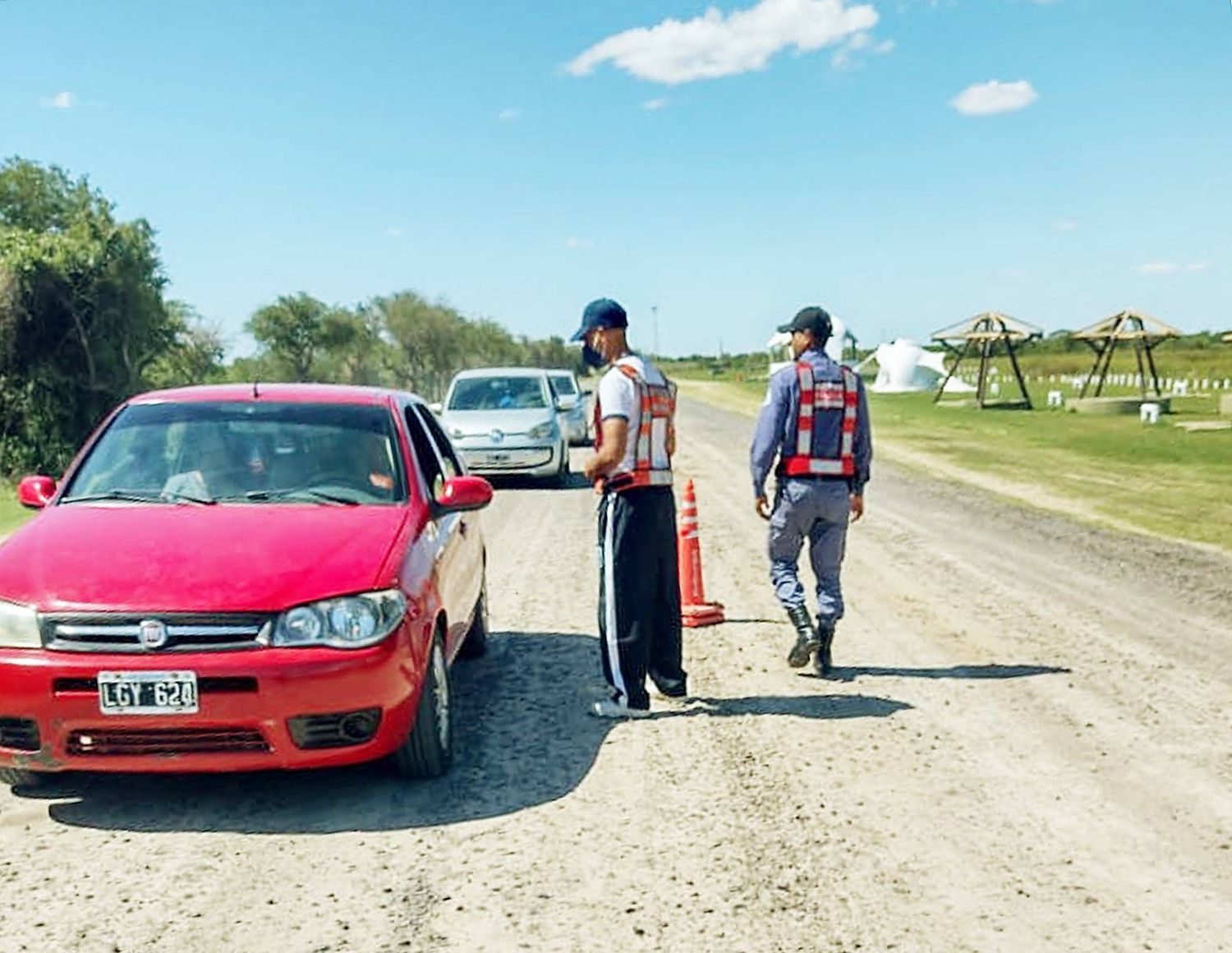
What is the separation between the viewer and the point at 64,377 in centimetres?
2822

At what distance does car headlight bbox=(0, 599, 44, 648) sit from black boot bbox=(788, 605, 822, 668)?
3.95 metres

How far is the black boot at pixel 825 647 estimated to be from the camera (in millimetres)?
7133

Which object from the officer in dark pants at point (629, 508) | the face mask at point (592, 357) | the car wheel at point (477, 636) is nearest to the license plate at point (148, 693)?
the officer in dark pants at point (629, 508)

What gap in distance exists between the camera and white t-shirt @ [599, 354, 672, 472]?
607 cm

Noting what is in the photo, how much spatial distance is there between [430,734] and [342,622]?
687 millimetres

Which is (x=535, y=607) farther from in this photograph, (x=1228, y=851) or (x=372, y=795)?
(x=1228, y=851)

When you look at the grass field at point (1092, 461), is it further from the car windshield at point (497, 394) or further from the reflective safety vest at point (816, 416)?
the reflective safety vest at point (816, 416)

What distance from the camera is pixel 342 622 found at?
481cm

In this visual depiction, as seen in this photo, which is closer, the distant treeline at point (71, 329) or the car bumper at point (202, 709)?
the car bumper at point (202, 709)

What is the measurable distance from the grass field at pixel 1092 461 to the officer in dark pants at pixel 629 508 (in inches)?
342

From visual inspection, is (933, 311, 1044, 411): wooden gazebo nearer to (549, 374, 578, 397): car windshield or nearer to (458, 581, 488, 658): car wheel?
(549, 374, 578, 397): car windshield

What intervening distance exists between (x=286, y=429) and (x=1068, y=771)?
3.90 m

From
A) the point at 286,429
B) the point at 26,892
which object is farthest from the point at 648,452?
the point at 26,892

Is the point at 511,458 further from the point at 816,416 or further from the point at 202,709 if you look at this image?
the point at 202,709
